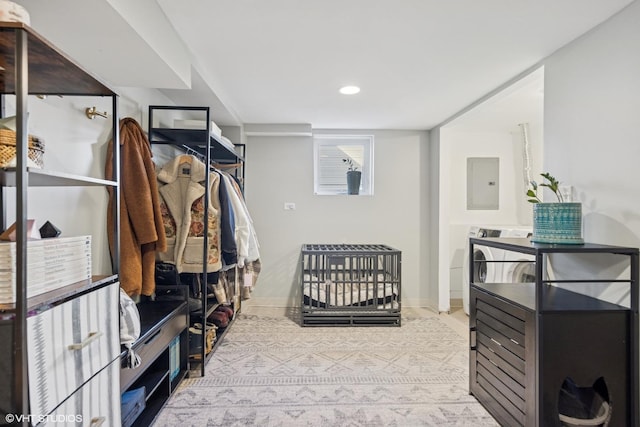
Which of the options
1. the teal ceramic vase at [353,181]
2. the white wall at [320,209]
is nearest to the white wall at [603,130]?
the white wall at [320,209]

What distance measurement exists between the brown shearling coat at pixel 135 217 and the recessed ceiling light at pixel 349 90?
1.53 meters

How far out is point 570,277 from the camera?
184cm

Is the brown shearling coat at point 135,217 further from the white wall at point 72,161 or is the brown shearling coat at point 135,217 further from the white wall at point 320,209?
the white wall at point 320,209

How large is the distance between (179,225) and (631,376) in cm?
259

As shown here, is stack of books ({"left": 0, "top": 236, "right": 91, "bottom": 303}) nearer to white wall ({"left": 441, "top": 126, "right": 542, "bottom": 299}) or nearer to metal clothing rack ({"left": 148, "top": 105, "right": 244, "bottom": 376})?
metal clothing rack ({"left": 148, "top": 105, "right": 244, "bottom": 376})

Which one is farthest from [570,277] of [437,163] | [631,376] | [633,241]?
[437,163]

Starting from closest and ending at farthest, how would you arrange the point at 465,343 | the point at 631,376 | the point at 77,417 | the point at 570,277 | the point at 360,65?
the point at 77,417 → the point at 631,376 → the point at 570,277 → the point at 360,65 → the point at 465,343

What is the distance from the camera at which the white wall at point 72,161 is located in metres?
1.38

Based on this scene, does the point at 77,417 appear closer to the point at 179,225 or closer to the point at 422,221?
the point at 179,225

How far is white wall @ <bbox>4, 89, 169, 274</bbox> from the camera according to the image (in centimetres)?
138

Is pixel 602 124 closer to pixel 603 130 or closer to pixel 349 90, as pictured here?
pixel 603 130

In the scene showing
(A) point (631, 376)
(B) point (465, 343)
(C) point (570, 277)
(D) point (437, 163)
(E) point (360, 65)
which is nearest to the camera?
(A) point (631, 376)

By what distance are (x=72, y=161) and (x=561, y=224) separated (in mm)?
2485

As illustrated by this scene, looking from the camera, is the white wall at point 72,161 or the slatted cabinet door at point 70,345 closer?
the slatted cabinet door at point 70,345
